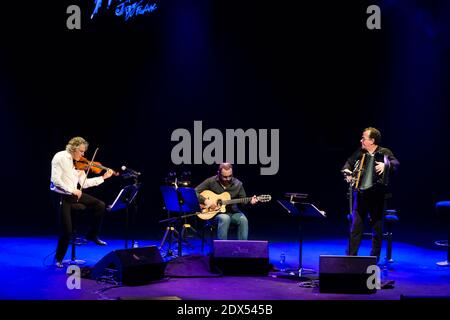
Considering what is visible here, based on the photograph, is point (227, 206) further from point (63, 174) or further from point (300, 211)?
point (63, 174)

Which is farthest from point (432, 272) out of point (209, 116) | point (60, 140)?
point (60, 140)

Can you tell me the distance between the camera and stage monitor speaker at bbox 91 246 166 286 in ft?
21.9

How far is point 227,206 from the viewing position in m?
8.76

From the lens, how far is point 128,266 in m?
6.64

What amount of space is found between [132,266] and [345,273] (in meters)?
2.21

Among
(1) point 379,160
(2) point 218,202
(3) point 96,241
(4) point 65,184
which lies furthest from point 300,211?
(3) point 96,241

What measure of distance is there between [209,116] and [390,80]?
3.25m

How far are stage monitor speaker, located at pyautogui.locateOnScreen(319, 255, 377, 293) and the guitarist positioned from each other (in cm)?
228

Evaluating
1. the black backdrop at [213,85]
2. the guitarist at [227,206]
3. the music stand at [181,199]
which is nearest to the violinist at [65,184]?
the music stand at [181,199]

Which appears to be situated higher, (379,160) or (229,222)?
(379,160)

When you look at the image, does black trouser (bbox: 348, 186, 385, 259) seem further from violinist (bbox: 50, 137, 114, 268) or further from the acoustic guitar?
violinist (bbox: 50, 137, 114, 268)

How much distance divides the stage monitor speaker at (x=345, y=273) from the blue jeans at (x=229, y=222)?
235 cm

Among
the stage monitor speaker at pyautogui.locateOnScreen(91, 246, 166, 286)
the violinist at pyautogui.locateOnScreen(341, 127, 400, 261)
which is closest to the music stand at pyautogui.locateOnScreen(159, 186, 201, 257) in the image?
the stage monitor speaker at pyautogui.locateOnScreen(91, 246, 166, 286)
